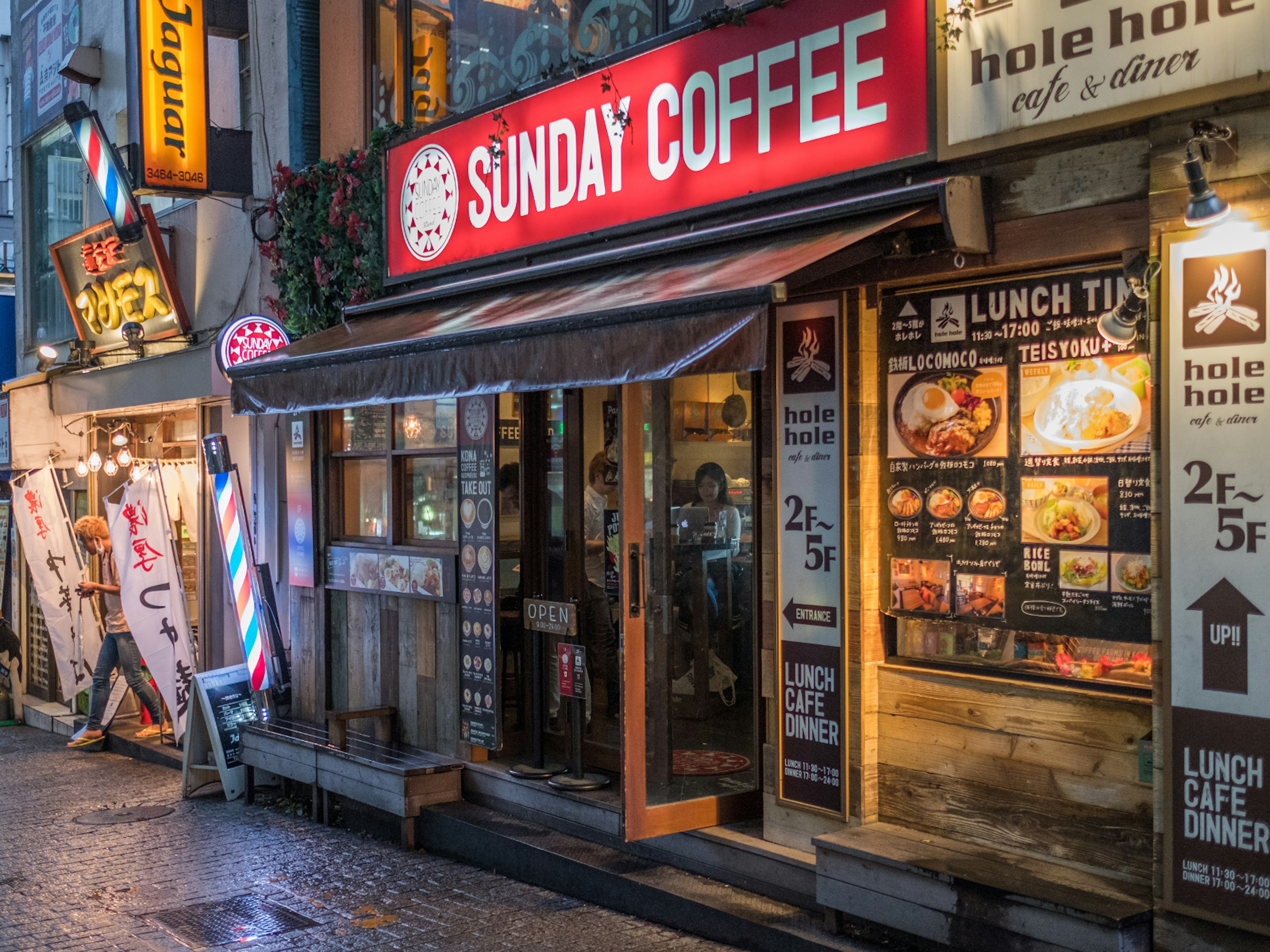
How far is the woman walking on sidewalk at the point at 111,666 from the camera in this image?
10.8 metres

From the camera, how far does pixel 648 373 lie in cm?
489

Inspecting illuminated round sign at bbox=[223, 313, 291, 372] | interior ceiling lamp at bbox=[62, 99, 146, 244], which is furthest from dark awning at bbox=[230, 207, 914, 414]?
interior ceiling lamp at bbox=[62, 99, 146, 244]

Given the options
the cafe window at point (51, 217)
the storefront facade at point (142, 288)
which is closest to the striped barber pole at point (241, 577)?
the storefront facade at point (142, 288)

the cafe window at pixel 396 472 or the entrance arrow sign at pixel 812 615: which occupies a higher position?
the cafe window at pixel 396 472

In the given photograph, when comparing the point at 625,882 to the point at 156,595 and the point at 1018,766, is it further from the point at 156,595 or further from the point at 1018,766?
the point at 156,595

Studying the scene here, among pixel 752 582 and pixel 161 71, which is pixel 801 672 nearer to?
pixel 752 582

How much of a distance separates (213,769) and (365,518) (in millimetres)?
2120

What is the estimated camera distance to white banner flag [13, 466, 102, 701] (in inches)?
452

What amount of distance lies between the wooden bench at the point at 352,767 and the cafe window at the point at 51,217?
775 centimetres

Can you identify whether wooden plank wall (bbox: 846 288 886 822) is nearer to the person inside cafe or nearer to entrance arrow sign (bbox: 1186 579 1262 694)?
entrance arrow sign (bbox: 1186 579 1262 694)

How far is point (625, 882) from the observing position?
5988 millimetres

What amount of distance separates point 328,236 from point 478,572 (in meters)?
3.03

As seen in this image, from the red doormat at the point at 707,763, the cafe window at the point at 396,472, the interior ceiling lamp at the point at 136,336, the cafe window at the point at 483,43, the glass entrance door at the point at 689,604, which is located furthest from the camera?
the interior ceiling lamp at the point at 136,336

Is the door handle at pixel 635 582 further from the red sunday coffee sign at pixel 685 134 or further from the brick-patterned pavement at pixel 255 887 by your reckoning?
the red sunday coffee sign at pixel 685 134
